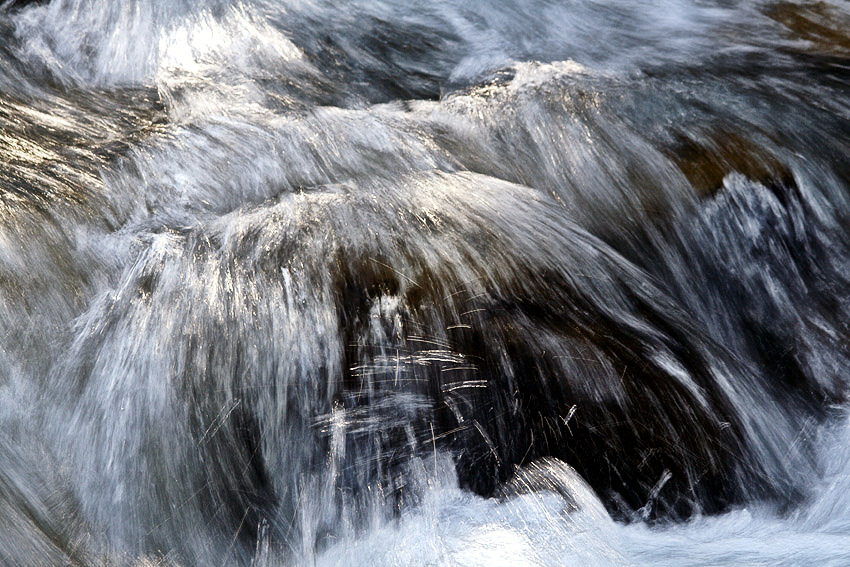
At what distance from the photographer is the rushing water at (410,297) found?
193 cm

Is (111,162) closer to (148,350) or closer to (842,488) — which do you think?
(148,350)

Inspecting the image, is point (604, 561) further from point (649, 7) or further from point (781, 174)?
point (649, 7)

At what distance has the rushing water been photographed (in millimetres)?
1935

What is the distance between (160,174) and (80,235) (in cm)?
37

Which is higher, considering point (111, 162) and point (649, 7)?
point (649, 7)

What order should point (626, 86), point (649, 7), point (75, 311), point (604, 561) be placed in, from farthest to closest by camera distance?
point (649, 7)
point (626, 86)
point (75, 311)
point (604, 561)

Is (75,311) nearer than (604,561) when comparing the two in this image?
No

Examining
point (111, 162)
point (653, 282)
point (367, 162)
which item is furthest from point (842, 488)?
point (111, 162)

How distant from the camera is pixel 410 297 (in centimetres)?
216

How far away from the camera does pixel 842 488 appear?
222cm

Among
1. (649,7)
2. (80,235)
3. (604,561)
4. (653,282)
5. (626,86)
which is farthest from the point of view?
(649,7)

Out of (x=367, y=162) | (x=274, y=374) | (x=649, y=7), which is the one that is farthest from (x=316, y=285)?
(x=649, y=7)

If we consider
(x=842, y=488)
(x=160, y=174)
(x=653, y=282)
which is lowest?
(x=842, y=488)

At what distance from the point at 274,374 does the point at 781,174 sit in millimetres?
2062
